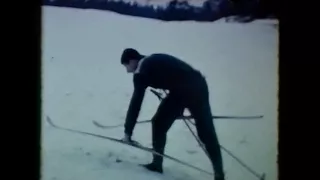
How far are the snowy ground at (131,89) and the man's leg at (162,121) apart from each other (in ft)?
0.06

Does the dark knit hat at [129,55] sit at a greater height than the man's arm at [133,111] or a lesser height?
greater

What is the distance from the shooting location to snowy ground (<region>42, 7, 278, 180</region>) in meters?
1.41

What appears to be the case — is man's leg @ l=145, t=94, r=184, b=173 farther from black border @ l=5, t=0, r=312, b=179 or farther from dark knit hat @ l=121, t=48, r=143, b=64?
black border @ l=5, t=0, r=312, b=179

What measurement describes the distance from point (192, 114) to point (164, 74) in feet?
0.44

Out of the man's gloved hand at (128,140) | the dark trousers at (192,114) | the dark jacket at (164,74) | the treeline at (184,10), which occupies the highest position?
the treeline at (184,10)

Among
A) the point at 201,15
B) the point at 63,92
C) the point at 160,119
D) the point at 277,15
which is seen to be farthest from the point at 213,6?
the point at 63,92

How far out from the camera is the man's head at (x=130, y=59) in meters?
1.42
